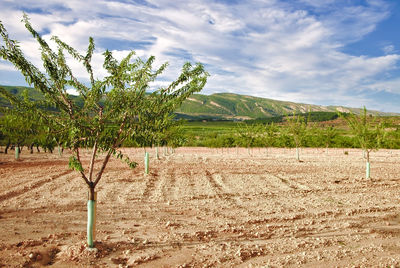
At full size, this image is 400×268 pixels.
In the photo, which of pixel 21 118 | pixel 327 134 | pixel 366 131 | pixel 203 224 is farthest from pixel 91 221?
pixel 327 134

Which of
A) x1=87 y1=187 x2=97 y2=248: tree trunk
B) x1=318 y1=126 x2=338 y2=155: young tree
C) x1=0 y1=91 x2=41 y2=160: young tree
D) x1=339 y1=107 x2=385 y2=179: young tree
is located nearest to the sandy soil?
x1=87 y1=187 x2=97 y2=248: tree trunk

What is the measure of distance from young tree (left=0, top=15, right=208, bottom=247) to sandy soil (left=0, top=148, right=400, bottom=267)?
1603 mm

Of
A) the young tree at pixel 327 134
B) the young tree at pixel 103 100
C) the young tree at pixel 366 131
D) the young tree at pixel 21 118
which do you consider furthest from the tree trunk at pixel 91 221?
the young tree at pixel 327 134

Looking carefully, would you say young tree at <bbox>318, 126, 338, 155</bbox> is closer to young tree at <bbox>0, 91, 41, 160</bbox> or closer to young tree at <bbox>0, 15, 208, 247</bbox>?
young tree at <bbox>0, 15, 208, 247</bbox>

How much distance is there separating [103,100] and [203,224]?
17.8 ft

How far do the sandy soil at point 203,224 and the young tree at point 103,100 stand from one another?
1603 millimetres

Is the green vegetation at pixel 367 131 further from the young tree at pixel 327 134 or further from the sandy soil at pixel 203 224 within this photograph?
the young tree at pixel 327 134

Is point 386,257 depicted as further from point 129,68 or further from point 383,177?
point 383,177

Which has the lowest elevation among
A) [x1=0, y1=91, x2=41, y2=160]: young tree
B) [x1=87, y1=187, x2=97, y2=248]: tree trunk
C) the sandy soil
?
the sandy soil

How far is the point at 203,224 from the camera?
9914mm

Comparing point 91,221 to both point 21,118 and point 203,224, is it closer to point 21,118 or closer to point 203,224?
point 21,118

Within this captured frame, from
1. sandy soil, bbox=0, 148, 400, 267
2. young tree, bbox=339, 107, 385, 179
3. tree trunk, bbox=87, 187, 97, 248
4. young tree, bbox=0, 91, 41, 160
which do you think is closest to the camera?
young tree, bbox=0, 91, 41, 160

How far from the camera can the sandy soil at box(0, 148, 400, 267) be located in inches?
280

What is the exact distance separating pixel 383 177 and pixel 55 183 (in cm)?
2196
